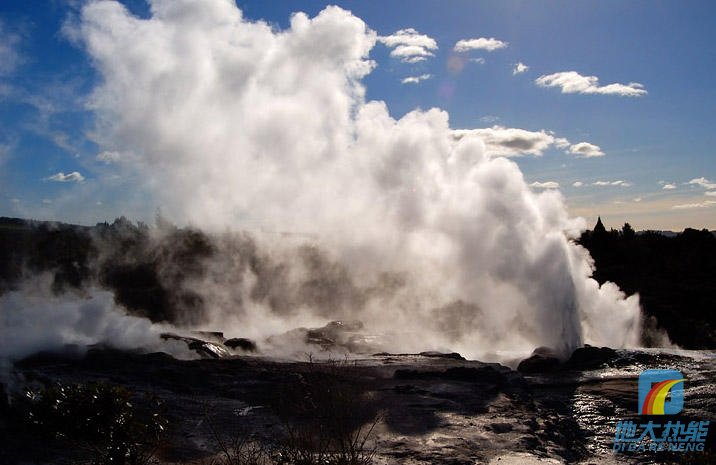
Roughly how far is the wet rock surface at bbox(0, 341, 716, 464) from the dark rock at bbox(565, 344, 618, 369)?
0.04m

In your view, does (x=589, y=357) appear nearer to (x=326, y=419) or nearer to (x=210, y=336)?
(x=326, y=419)

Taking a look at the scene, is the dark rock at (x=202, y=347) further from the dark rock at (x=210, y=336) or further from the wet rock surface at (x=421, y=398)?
the dark rock at (x=210, y=336)

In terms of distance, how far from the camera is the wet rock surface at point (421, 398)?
9.25 metres

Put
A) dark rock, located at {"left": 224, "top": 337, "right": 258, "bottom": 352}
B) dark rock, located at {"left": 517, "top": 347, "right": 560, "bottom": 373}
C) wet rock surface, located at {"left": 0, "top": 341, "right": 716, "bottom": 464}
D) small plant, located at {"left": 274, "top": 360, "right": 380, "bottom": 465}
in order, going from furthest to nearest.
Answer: dark rock, located at {"left": 224, "top": 337, "right": 258, "bottom": 352}
dark rock, located at {"left": 517, "top": 347, "right": 560, "bottom": 373}
wet rock surface, located at {"left": 0, "top": 341, "right": 716, "bottom": 464}
small plant, located at {"left": 274, "top": 360, "right": 380, "bottom": 465}

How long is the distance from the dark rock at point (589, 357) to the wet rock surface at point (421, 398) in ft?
0.13

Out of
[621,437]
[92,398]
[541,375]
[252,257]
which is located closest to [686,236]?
[252,257]

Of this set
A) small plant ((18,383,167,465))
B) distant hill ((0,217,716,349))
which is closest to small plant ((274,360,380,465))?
small plant ((18,383,167,465))

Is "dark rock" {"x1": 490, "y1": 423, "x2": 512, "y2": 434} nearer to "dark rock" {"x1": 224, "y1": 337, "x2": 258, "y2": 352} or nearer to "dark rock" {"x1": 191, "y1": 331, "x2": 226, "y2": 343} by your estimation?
"dark rock" {"x1": 224, "y1": 337, "x2": 258, "y2": 352}

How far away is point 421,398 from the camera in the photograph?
12.6 meters

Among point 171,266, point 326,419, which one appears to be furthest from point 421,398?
point 171,266

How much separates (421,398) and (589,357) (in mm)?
6391

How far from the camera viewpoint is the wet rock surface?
30.3ft

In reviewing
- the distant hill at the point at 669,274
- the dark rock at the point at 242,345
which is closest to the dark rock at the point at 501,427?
the dark rock at the point at 242,345

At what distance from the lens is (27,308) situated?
62.3ft
